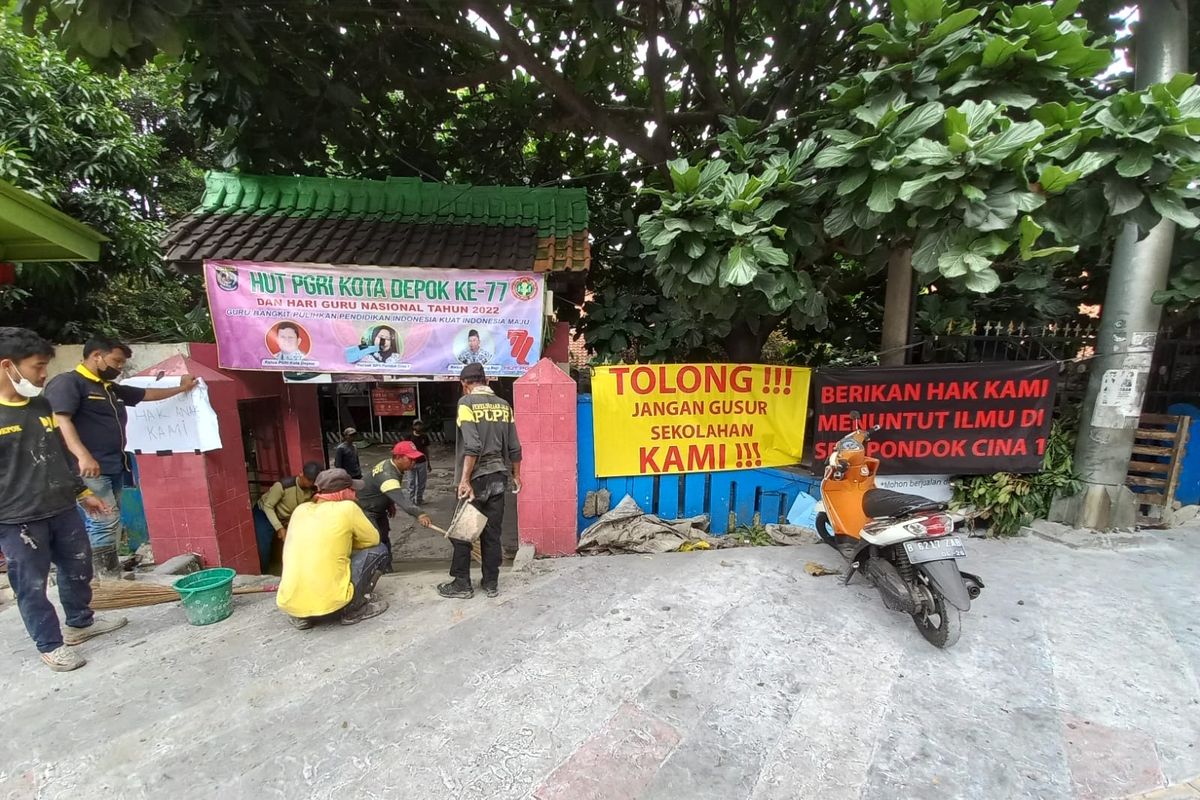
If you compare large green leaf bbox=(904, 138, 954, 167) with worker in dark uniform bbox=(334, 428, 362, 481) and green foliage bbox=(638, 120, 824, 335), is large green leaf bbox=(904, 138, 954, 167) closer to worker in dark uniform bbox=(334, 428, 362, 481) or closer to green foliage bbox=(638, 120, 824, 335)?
green foliage bbox=(638, 120, 824, 335)

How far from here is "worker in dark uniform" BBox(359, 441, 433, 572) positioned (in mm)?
4133

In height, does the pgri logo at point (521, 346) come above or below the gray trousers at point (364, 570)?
above

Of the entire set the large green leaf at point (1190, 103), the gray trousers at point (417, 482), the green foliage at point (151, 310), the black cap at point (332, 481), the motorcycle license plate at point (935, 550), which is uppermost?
the large green leaf at point (1190, 103)

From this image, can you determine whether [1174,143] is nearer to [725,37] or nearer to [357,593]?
[725,37]

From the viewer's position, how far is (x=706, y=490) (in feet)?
17.1

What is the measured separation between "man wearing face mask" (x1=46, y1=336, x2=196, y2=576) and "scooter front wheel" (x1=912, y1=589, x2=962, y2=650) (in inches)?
206

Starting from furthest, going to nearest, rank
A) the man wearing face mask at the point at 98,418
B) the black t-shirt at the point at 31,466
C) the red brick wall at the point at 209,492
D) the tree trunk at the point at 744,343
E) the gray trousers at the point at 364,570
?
the tree trunk at the point at 744,343
the red brick wall at the point at 209,492
the gray trousers at the point at 364,570
the man wearing face mask at the point at 98,418
the black t-shirt at the point at 31,466

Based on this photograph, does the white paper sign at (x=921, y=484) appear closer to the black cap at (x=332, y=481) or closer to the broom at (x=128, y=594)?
the black cap at (x=332, y=481)

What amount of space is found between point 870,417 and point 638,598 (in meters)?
2.91

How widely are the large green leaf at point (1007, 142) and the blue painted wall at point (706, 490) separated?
2.97 meters

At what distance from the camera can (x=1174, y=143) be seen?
10.7ft

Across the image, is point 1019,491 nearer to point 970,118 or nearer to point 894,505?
point 894,505

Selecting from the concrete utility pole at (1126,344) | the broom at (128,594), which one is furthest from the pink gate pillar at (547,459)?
the concrete utility pole at (1126,344)

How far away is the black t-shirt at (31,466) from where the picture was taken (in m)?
2.81
